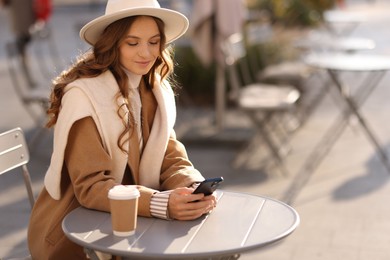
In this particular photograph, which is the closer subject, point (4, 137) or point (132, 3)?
point (132, 3)

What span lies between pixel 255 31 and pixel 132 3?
598cm

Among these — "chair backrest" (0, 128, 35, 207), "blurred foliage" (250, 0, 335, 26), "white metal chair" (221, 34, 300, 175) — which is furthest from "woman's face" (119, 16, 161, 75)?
"blurred foliage" (250, 0, 335, 26)

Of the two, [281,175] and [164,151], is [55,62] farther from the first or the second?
[164,151]

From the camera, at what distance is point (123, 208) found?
309 cm

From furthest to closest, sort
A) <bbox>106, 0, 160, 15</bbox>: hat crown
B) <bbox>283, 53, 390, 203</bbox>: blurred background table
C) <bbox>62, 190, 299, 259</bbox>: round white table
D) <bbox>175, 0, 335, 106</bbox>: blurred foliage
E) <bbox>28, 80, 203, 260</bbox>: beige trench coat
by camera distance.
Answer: <bbox>175, 0, 335, 106</bbox>: blurred foliage
<bbox>283, 53, 390, 203</bbox>: blurred background table
<bbox>106, 0, 160, 15</bbox>: hat crown
<bbox>28, 80, 203, 260</bbox>: beige trench coat
<bbox>62, 190, 299, 259</bbox>: round white table

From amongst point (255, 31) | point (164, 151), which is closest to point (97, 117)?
point (164, 151)

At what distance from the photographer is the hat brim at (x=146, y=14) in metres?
3.49

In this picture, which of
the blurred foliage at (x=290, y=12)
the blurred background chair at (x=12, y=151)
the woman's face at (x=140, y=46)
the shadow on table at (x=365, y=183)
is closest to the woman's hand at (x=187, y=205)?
the woman's face at (x=140, y=46)

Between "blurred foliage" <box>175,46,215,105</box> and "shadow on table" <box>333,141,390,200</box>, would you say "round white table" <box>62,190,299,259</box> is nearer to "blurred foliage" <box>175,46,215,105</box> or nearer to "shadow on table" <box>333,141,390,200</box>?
"shadow on table" <box>333,141,390,200</box>

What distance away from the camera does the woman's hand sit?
330cm

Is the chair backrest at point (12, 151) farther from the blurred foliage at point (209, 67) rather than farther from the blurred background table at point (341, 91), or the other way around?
the blurred foliage at point (209, 67)

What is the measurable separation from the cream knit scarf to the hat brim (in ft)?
0.55

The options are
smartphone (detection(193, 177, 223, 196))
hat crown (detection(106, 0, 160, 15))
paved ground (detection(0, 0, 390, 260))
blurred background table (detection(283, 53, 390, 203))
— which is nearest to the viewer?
smartphone (detection(193, 177, 223, 196))

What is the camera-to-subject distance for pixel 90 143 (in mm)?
3463
